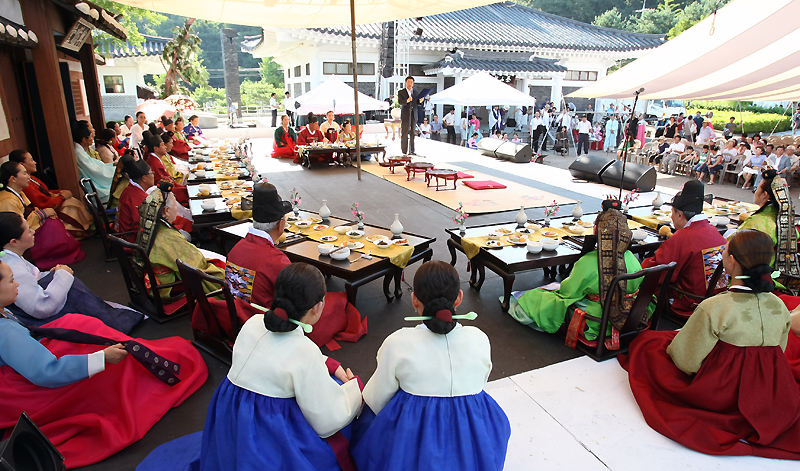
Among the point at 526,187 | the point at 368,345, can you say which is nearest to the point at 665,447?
A: the point at 368,345

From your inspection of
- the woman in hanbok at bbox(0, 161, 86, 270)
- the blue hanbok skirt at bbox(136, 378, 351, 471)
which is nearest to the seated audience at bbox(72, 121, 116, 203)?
the woman in hanbok at bbox(0, 161, 86, 270)

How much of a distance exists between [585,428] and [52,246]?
18.9 ft

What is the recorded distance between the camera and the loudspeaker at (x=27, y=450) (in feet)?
5.36

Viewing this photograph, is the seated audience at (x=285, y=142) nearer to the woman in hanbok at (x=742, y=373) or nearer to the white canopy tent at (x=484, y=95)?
the white canopy tent at (x=484, y=95)

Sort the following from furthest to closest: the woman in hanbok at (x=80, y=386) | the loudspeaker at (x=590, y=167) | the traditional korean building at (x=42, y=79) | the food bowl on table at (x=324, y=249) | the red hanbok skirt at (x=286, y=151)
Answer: the red hanbok skirt at (x=286, y=151)
the loudspeaker at (x=590, y=167)
the traditional korean building at (x=42, y=79)
the food bowl on table at (x=324, y=249)
the woman in hanbok at (x=80, y=386)

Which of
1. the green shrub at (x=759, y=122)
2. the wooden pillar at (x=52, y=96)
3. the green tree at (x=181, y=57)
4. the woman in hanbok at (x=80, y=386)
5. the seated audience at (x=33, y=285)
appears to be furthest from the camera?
the green shrub at (x=759, y=122)

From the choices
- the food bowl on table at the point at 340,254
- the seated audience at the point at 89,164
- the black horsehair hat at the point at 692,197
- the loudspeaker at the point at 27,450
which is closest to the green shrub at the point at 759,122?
the black horsehair hat at the point at 692,197

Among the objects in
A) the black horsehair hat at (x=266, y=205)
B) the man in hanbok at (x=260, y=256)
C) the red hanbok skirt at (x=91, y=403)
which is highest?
the black horsehair hat at (x=266, y=205)

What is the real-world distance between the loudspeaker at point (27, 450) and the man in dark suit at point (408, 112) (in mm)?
11941

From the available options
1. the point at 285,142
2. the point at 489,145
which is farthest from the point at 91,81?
the point at 489,145

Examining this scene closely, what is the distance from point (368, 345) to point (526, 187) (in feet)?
23.8

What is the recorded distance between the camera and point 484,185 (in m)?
10.0

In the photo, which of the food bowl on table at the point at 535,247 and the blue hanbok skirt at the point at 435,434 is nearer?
the blue hanbok skirt at the point at 435,434

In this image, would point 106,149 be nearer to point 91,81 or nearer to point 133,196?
point 133,196
